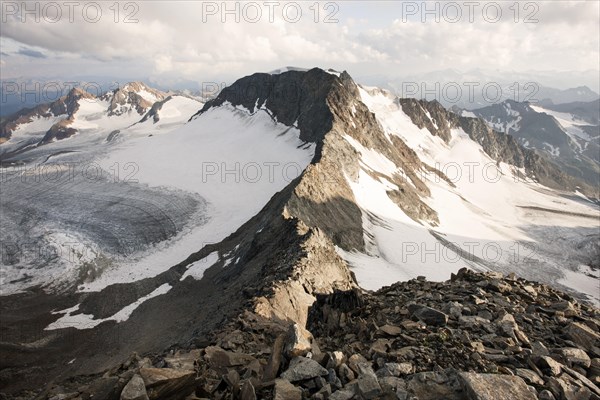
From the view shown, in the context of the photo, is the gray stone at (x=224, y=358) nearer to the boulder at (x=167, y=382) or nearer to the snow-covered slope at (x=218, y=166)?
the boulder at (x=167, y=382)

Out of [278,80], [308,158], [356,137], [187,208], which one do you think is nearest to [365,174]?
[308,158]

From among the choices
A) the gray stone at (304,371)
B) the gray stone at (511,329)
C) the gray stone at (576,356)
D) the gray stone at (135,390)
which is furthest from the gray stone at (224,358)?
the gray stone at (576,356)

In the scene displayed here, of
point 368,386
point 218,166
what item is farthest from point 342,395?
point 218,166

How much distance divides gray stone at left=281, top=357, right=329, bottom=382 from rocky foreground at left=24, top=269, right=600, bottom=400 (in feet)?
0.08

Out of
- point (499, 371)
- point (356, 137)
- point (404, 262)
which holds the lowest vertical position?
point (404, 262)

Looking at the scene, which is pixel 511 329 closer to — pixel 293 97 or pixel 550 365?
pixel 550 365

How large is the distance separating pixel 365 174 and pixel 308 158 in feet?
40.3

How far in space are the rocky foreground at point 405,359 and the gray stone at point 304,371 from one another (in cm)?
2

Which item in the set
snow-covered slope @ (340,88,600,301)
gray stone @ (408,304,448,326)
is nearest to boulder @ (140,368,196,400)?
gray stone @ (408,304,448,326)

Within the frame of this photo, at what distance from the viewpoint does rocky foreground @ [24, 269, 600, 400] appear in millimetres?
8141

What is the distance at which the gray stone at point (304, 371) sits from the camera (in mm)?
8789

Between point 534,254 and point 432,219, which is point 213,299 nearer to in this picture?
point 432,219

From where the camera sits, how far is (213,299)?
3391cm

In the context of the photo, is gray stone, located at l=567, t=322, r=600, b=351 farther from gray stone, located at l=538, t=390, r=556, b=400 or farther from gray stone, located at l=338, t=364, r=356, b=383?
gray stone, located at l=338, t=364, r=356, b=383
